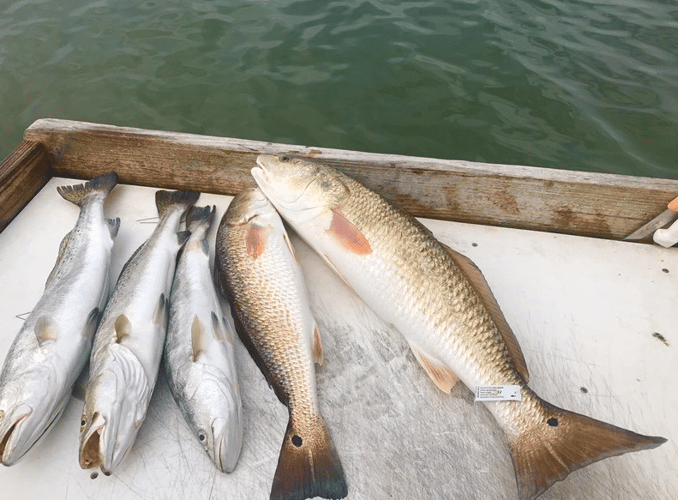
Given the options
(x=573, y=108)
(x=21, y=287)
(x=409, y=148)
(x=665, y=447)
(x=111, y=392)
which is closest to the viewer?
(x=111, y=392)

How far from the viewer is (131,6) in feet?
21.8

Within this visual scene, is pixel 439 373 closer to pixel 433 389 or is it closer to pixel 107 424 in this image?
pixel 433 389

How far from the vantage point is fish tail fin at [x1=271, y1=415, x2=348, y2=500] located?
1.62 meters

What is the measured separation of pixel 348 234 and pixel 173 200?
1.11 m

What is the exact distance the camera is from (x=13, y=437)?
1623 mm

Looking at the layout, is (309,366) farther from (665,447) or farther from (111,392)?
(665,447)

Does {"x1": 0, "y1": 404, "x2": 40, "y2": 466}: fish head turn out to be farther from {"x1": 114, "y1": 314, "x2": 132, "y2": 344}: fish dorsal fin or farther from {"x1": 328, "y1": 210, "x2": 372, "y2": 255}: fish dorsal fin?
{"x1": 328, "y1": 210, "x2": 372, "y2": 255}: fish dorsal fin

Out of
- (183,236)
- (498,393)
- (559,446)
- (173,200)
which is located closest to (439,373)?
(498,393)

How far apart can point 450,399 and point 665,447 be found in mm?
861

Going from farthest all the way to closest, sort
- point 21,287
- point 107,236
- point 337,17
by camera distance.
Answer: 1. point 337,17
2. point 107,236
3. point 21,287

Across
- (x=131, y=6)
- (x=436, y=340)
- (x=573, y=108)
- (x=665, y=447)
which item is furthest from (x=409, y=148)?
(x=131, y=6)

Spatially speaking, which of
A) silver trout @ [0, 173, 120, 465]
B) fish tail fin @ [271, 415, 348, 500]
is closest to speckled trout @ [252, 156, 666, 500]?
fish tail fin @ [271, 415, 348, 500]

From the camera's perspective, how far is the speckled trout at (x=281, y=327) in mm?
1673

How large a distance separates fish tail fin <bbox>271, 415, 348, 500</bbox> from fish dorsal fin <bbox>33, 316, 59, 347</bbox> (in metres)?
1.06
